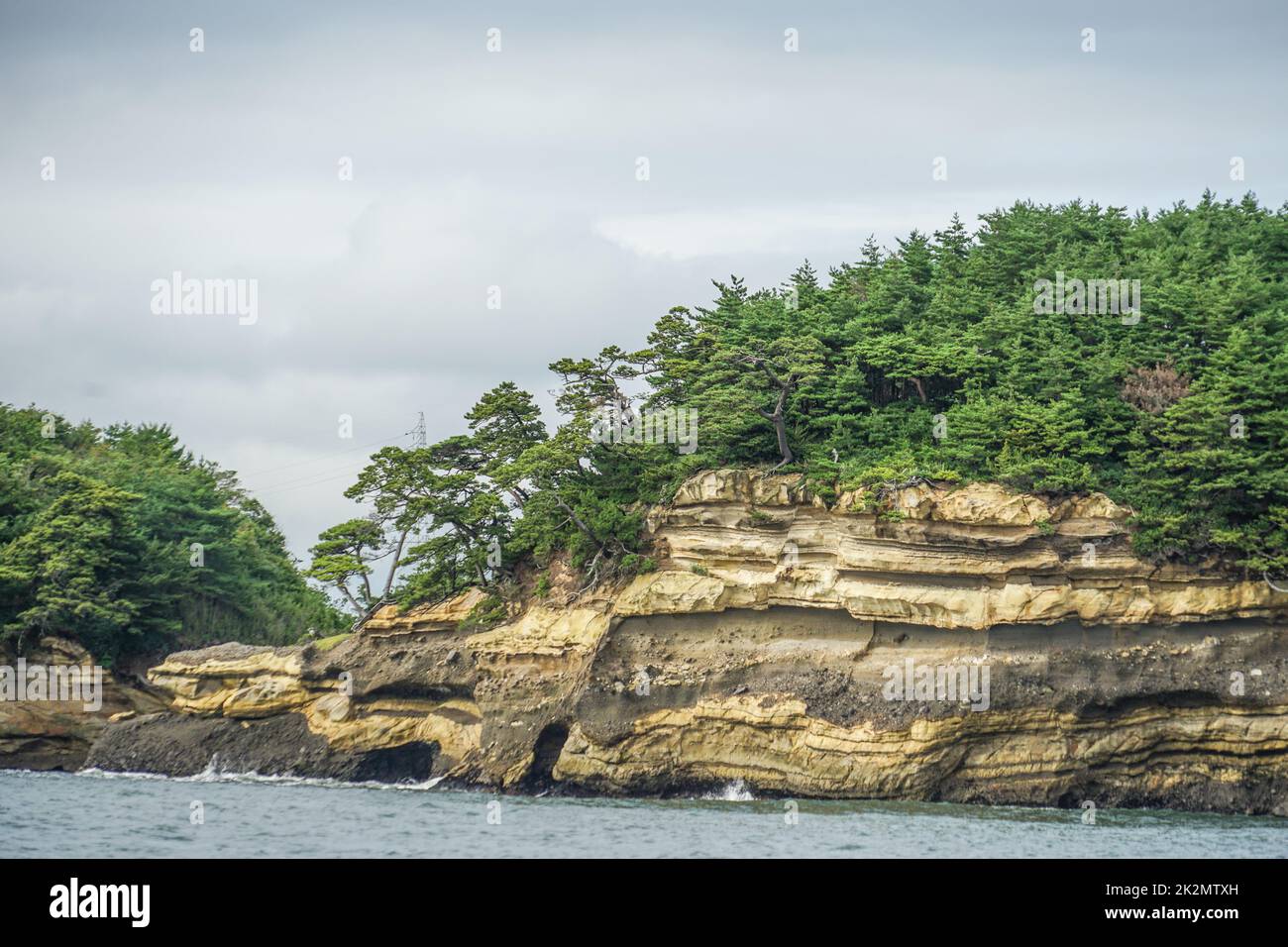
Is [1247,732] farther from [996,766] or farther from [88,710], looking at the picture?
[88,710]

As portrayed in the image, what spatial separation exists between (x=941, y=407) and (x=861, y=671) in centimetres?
844

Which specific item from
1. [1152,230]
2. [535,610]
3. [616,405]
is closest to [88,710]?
[535,610]

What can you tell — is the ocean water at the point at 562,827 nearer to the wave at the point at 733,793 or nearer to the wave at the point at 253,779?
the wave at the point at 733,793

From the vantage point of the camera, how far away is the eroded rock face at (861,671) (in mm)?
31594

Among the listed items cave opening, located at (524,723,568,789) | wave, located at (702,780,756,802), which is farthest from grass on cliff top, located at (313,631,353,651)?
wave, located at (702,780,756,802)

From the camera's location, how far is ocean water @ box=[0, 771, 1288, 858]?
2461 centimetres

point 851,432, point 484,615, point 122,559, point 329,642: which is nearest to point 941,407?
point 851,432

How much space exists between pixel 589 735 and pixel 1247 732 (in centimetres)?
1545

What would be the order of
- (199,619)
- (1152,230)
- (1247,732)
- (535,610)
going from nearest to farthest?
1. (1247,732)
2. (535,610)
3. (1152,230)
4. (199,619)

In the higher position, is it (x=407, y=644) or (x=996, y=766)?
(x=407, y=644)

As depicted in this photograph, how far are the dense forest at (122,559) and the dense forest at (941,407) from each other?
8.37m

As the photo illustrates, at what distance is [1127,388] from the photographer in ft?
111

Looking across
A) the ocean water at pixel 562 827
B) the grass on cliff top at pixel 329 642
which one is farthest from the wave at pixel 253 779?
the grass on cliff top at pixel 329 642

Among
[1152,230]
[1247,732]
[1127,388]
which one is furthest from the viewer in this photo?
[1152,230]
